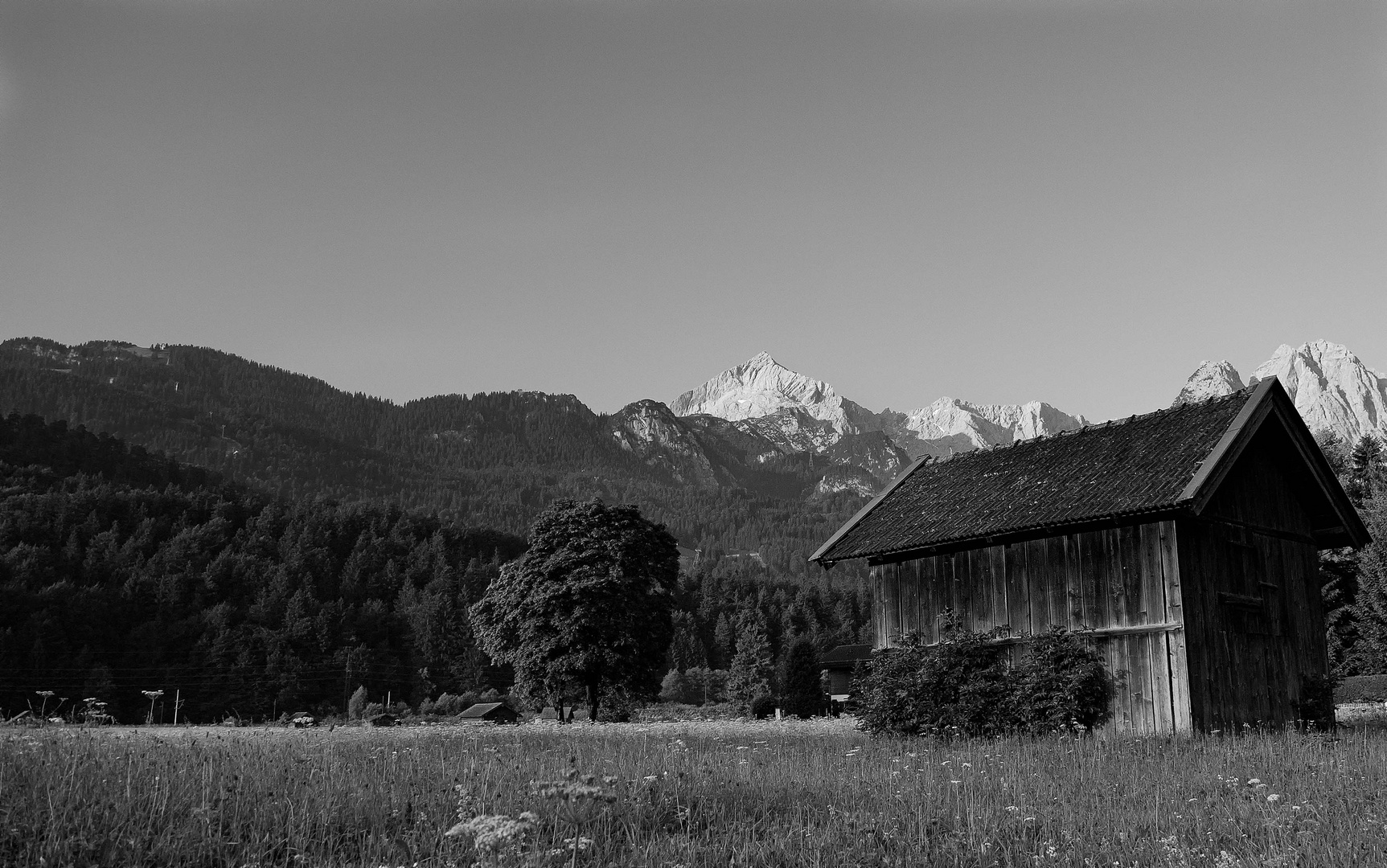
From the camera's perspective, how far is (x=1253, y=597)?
23.6 m

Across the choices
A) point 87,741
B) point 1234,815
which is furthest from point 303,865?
point 1234,815

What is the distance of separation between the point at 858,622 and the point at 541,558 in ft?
405

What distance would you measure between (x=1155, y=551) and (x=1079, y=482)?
262 centimetres

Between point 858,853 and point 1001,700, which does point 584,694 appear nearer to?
point 1001,700

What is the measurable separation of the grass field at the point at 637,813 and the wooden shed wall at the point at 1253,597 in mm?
8485

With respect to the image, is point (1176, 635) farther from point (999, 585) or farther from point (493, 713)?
point (493, 713)

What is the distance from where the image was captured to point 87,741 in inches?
379

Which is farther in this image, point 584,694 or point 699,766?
point 584,694

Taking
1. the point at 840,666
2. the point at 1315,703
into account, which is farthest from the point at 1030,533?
the point at 840,666

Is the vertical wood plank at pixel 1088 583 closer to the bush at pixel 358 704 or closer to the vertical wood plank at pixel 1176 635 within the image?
the vertical wood plank at pixel 1176 635

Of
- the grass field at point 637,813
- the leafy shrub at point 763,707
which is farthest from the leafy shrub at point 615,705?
the grass field at point 637,813

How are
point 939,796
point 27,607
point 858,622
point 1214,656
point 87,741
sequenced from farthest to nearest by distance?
point 858,622, point 27,607, point 1214,656, point 939,796, point 87,741

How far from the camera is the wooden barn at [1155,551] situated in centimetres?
2175

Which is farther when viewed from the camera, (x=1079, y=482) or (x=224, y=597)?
(x=224, y=597)
